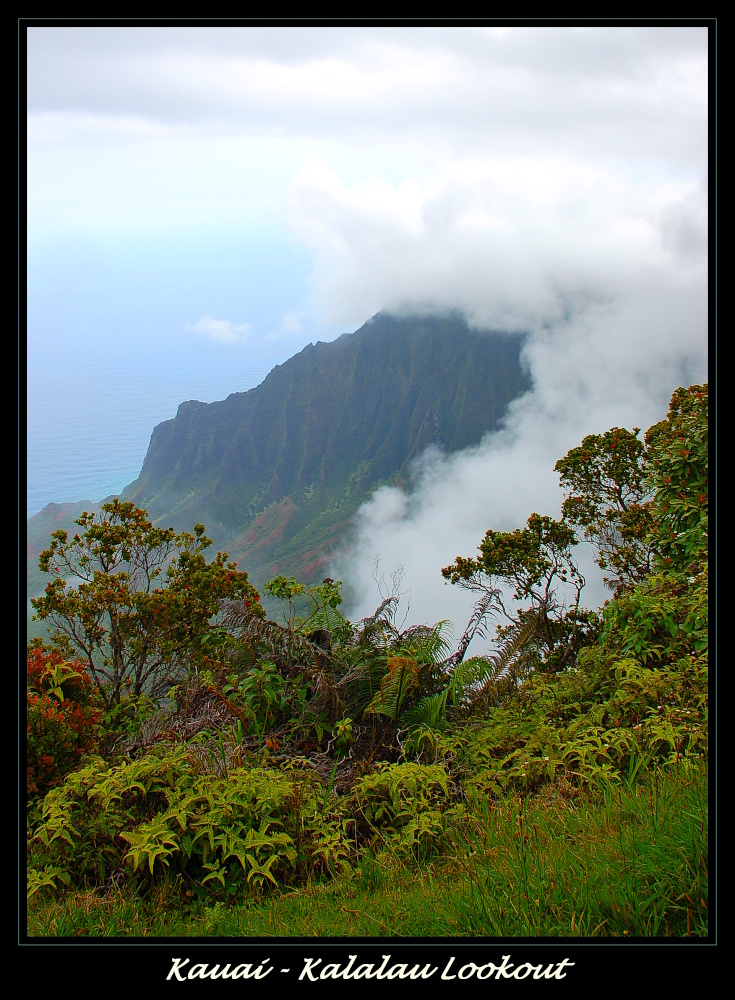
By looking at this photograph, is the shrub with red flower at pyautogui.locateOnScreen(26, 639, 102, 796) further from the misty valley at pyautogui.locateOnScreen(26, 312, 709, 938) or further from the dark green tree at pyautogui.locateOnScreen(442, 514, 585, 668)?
the dark green tree at pyautogui.locateOnScreen(442, 514, 585, 668)

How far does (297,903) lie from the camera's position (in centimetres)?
318

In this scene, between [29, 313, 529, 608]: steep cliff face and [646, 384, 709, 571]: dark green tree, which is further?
[29, 313, 529, 608]: steep cliff face

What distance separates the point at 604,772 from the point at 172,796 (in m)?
2.24

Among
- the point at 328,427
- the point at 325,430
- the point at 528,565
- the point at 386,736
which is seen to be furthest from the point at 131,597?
the point at 328,427

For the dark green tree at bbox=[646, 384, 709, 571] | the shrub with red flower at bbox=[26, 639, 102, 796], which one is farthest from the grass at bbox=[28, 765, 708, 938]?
the dark green tree at bbox=[646, 384, 709, 571]

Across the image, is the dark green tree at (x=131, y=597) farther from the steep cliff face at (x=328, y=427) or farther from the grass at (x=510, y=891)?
the steep cliff face at (x=328, y=427)

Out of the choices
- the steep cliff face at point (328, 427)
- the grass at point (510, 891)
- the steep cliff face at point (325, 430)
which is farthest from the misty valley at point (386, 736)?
the steep cliff face at point (328, 427)

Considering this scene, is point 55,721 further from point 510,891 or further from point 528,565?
point 528,565

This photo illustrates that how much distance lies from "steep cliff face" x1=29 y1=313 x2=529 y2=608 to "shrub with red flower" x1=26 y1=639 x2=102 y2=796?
82.7ft

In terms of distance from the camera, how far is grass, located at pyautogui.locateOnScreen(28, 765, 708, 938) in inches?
102

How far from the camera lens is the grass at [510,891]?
2.59 m

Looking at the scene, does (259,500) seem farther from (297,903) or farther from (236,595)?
(297,903)

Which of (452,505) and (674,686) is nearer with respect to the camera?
(674,686)

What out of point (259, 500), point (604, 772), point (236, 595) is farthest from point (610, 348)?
point (604, 772)
